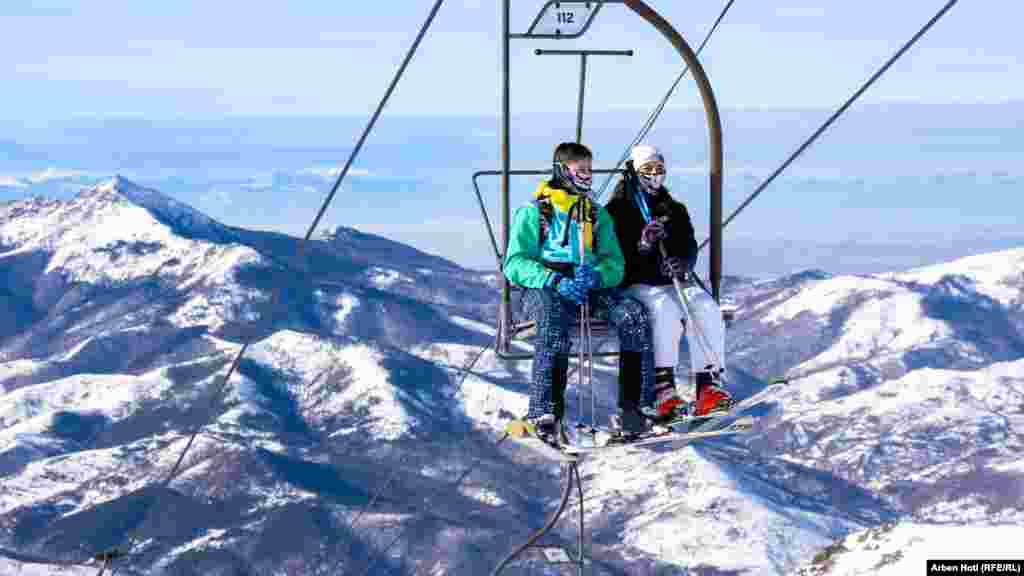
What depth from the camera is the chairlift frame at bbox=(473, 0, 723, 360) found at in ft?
56.3

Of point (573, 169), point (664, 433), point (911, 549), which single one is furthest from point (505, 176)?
point (911, 549)

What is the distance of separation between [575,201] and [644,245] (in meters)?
0.99

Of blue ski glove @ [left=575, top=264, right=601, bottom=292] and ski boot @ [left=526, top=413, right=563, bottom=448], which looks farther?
ski boot @ [left=526, top=413, right=563, bottom=448]

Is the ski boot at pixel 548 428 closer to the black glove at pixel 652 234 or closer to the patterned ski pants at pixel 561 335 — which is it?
the patterned ski pants at pixel 561 335

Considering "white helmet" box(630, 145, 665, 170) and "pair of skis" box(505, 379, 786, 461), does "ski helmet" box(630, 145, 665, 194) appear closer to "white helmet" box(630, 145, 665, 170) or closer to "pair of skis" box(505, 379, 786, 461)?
"white helmet" box(630, 145, 665, 170)

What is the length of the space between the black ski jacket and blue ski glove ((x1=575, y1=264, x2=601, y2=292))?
28.7 inches

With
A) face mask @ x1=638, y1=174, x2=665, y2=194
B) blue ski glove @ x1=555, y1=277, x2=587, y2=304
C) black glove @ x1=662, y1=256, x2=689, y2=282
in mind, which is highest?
face mask @ x1=638, y1=174, x2=665, y2=194

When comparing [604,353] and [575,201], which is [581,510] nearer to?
[604,353]

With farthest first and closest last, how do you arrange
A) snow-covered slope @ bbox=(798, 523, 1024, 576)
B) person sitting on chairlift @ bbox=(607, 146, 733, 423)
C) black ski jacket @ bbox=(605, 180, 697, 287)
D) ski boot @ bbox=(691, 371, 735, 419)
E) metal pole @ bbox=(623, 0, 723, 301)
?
snow-covered slope @ bbox=(798, 523, 1024, 576) < black ski jacket @ bbox=(605, 180, 697, 287) < person sitting on chairlift @ bbox=(607, 146, 733, 423) < ski boot @ bbox=(691, 371, 735, 419) < metal pole @ bbox=(623, 0, 723, 301)

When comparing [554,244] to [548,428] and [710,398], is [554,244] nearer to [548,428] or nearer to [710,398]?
[548,428]

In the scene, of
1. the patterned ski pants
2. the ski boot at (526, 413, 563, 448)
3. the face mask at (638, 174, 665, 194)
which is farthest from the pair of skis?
the face mask at (638, 174, 665, 194)

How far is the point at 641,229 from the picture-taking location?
18391 millimetres

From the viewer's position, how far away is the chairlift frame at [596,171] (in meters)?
17.2

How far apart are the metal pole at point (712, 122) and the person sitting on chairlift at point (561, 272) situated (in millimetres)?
1053
